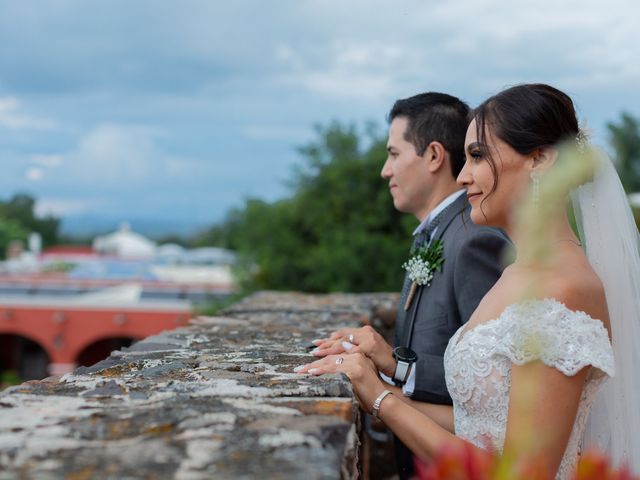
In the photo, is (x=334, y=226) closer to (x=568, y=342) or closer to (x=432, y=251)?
(x=432, y=251)

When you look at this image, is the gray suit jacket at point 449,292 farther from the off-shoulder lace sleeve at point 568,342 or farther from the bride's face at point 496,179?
the off-shoulder lace sleeve at point 568,342

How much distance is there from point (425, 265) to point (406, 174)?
1.58 ft

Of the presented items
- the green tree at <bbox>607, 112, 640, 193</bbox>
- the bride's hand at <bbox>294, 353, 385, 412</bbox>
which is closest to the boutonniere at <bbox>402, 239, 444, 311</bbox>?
the bride's hand at <bbox>294, 353, 385, 412</bbox>

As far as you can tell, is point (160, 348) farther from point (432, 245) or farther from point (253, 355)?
point (432, 245)

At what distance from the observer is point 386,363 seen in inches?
120

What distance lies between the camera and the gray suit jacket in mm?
3002

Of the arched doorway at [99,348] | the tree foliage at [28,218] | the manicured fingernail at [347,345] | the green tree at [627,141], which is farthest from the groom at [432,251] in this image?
the tree foliage at [28,218]

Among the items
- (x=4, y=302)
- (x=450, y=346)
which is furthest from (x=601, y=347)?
(x=4, y=302)

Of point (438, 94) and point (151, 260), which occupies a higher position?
point (438, 94)

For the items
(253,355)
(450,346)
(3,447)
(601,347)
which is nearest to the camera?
(3,447)

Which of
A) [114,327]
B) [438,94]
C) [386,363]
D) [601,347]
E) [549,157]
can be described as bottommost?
[114,327]

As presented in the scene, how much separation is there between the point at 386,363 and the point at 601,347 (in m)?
0.95

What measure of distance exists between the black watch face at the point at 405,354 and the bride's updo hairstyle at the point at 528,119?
81 centimetres

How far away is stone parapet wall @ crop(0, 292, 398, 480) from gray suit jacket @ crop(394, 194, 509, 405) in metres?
0.52
